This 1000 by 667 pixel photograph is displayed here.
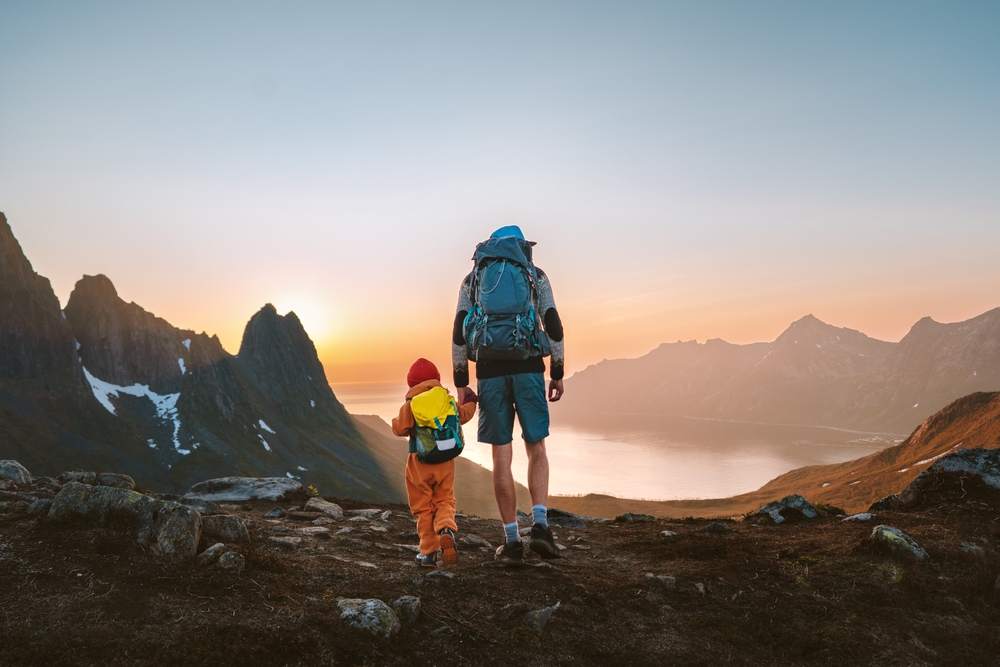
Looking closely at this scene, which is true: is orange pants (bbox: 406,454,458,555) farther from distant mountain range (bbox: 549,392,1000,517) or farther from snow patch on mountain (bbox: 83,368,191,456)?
snow patch on mountain (bbox: 83,368,191,456)

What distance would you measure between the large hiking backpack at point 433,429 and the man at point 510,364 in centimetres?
34

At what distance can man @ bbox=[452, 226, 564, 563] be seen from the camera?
6.65m

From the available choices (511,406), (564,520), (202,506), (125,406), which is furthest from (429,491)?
(125,406)

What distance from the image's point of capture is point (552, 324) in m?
7.20

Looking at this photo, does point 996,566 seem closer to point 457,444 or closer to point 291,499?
point 457,444

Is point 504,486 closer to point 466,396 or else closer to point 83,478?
point 466,396

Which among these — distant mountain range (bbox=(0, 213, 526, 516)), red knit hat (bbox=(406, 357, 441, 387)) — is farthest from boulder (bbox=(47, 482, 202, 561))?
distant mountain range (bbox=(0, 213, 526, 516))

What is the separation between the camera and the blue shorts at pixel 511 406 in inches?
266

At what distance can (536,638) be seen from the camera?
446 centimetres

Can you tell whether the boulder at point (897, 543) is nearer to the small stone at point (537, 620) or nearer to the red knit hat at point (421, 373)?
the small stone at point (537, 620)

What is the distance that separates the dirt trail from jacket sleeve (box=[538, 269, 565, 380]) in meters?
2.58

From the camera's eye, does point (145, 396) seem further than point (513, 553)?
Yes

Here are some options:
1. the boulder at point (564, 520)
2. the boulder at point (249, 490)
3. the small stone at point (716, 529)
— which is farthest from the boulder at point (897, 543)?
the boulder at point (249, 490)

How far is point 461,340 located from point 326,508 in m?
6.48
